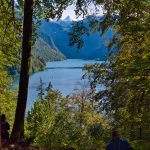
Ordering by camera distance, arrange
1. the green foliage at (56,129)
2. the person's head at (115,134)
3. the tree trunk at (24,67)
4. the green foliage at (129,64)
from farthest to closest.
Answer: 1. the green foliage at (56,129)
2. the tree trunk at (24,67)
3. the green foliage at (129,64)
4. the person's head at (115,134)

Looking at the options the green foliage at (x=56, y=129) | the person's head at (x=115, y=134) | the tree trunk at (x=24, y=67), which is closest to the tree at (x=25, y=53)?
the tree trunk at (x=24, y=67)

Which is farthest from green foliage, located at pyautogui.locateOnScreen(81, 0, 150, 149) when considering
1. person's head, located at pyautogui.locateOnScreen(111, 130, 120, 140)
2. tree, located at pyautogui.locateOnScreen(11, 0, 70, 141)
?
person's head, located at pyautogui.locateOnScreen(111, 130, 120, 140)

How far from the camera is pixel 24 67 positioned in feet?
47.7

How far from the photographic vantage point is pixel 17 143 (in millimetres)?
13945

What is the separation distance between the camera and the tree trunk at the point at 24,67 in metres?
14.4

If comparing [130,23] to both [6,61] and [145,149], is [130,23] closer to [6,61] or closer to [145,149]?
[145,149]

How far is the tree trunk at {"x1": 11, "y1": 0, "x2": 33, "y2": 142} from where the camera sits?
14.4 meters

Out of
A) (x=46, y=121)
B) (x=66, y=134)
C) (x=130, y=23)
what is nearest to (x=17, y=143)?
(x=130, y=23)

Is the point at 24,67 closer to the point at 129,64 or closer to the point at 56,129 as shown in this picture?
the point at 129,64

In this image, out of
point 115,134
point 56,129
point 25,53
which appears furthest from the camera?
point 56,129

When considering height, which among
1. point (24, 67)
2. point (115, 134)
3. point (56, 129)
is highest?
point (24, 67)

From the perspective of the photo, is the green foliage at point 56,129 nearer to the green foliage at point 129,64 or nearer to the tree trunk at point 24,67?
the tree trunk at point 24,67

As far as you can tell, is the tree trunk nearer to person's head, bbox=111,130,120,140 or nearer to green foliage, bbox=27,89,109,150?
green foliage, bbox=27,89,109,150

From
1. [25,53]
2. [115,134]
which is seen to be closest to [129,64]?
[25,53]
